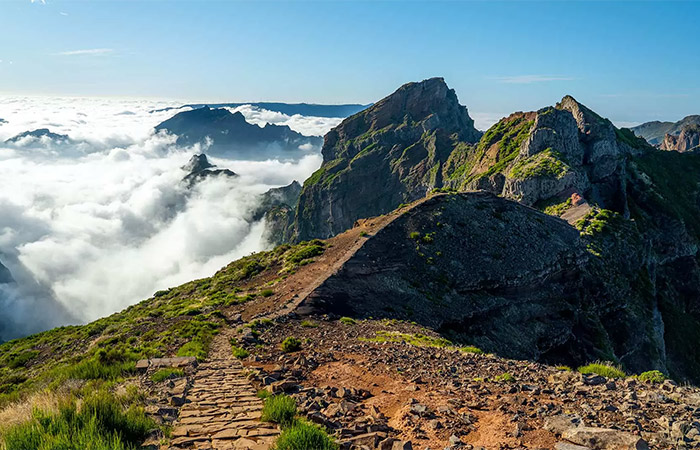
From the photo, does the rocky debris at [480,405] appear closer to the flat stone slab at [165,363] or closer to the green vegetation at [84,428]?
the flat stone slab at [165,363]

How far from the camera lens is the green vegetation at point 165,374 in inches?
606

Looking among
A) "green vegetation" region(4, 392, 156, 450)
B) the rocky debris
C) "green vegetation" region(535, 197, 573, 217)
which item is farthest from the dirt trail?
"green vegetation" region(535, 197, 573, 217)


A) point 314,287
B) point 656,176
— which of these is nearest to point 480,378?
point 314,287

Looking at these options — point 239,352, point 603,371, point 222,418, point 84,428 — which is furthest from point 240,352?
point 603,371

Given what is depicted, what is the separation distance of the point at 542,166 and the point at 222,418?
10009 centimetres

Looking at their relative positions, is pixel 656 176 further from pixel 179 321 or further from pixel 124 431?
pixel 124 431

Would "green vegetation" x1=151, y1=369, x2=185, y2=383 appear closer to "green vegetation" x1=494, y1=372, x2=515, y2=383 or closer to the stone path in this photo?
the stone path

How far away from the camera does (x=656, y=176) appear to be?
432 feet

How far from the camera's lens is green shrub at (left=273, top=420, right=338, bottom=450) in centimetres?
812

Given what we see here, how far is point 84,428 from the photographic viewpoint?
818cm

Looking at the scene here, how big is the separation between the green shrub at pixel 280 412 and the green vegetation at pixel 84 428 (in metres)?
2.53

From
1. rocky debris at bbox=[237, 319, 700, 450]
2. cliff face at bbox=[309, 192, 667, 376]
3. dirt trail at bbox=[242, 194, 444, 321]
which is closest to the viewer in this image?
rocky debris at bbox=[237, 319, 700, 450]

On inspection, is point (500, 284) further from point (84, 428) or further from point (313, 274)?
point (84, 428)

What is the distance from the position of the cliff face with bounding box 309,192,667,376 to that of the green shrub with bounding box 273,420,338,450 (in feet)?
85.9
